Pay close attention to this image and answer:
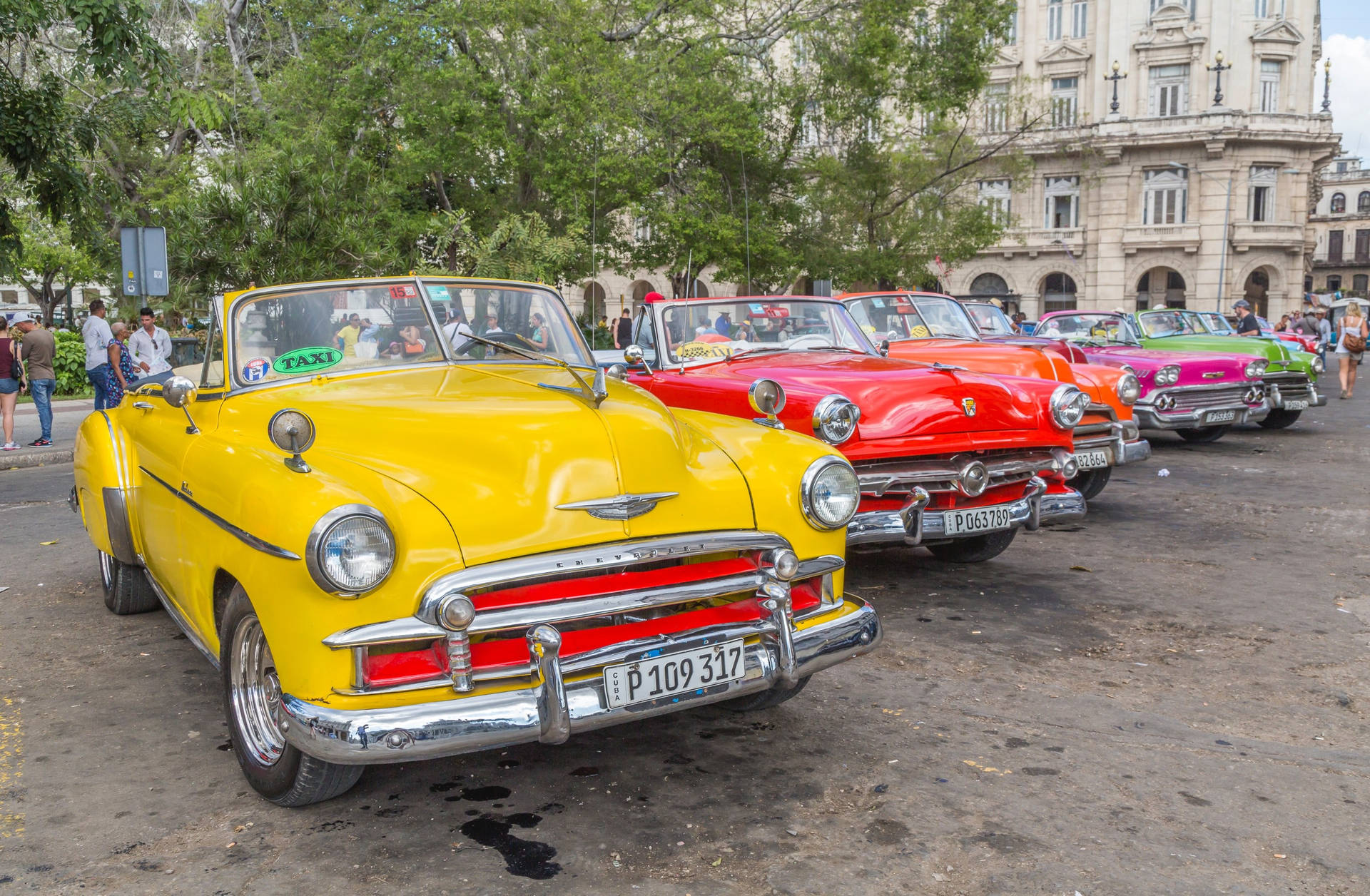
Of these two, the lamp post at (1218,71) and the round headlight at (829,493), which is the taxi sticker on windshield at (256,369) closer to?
the round headlight at (829,493)

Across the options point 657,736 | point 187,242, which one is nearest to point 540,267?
point 187,242

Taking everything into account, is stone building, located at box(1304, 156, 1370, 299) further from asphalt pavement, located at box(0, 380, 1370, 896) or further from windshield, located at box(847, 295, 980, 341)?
asphalt pavement, located at box(0, 380, 1370, 896)

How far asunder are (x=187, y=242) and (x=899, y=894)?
1576cm

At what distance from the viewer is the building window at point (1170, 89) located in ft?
158

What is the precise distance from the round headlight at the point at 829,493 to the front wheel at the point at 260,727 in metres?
1.69

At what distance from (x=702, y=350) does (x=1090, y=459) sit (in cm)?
315

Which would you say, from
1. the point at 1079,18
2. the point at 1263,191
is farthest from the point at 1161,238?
the point at 1079,18

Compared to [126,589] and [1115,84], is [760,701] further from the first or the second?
[1115,84]

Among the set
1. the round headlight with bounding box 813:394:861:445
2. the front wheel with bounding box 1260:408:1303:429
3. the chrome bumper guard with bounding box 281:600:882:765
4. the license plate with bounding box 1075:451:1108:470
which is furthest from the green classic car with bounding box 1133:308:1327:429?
the chrome bumper guard with bounding box 281:600:882:765

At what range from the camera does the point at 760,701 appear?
4.28 m

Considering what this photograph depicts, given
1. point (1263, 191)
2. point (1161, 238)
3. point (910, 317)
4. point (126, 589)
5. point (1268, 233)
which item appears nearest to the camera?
point (126, 589)

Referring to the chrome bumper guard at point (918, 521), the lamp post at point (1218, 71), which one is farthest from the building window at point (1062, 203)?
the chrome bumper guard at point (918, 521)

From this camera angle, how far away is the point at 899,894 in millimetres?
3029

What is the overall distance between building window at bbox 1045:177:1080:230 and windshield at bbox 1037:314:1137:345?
38001mm
